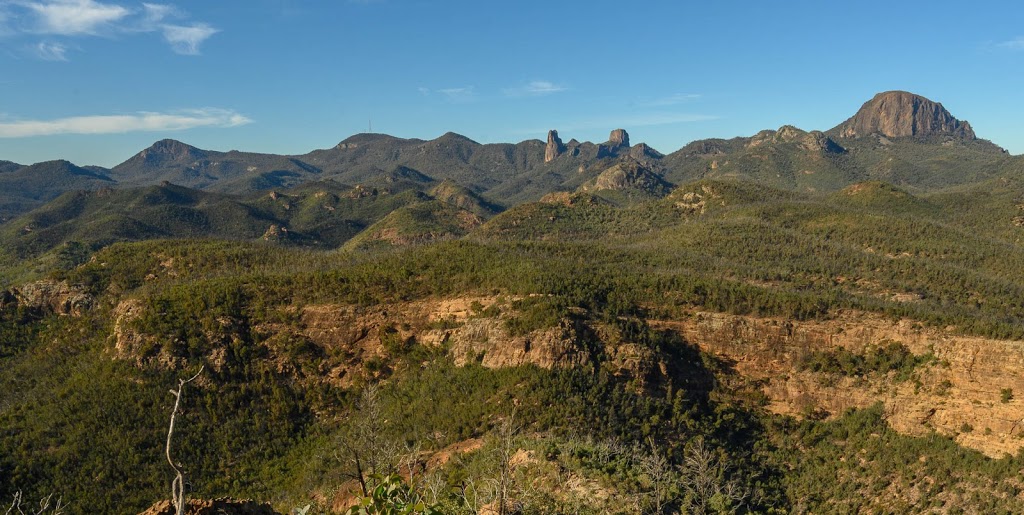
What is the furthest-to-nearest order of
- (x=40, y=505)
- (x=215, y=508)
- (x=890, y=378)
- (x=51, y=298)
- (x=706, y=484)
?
(x=51, y=298), (x=890, y=378), (x=40, y=505), (x=706, y=484), (x=215, y=508)

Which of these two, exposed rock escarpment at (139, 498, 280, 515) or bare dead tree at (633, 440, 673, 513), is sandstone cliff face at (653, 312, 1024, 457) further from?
exposed rock escarpment at (139, 498, 280, 515)

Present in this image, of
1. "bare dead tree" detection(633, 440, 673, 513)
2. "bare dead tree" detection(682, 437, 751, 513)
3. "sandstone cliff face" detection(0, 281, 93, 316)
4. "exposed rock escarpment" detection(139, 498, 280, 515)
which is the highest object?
"exposed rock escarpment" detection(139, 498, 280, 515)

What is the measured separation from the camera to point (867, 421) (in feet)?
201

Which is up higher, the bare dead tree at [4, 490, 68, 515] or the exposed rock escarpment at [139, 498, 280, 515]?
the exposed rock escarpment at [139, 498, 280, 515]

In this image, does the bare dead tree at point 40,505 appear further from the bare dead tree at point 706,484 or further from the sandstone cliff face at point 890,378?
the sandstone cliff face at point 890,378

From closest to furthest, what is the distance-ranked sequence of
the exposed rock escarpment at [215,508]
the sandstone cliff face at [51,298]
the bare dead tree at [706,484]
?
1. the exposed rock escarpment at [215,508]
2. the bare dead tree at [706,484]
3. the sandstone cliff face at [51,298]

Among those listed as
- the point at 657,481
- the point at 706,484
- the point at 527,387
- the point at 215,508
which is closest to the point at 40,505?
the point at 215,508

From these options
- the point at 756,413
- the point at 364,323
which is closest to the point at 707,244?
the point at 756,413

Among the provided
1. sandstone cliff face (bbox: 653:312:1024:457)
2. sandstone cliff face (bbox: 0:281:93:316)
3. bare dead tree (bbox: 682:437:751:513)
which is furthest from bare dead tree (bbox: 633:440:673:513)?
sandstone cliff face (bbox: 0:281:93:316)

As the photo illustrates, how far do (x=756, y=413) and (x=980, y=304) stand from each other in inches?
2358

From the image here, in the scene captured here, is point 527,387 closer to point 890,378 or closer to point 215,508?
point 215,508

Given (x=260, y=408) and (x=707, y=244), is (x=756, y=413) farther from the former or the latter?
(x=707, y=244)

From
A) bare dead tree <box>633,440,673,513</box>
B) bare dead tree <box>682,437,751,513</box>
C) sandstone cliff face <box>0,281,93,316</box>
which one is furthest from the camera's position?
sandstone cliff face <box>0,281,93,316</box>

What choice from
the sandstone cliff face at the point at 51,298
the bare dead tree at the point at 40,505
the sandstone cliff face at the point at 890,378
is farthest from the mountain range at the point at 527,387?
the bare dead tree at the point at 40,505
